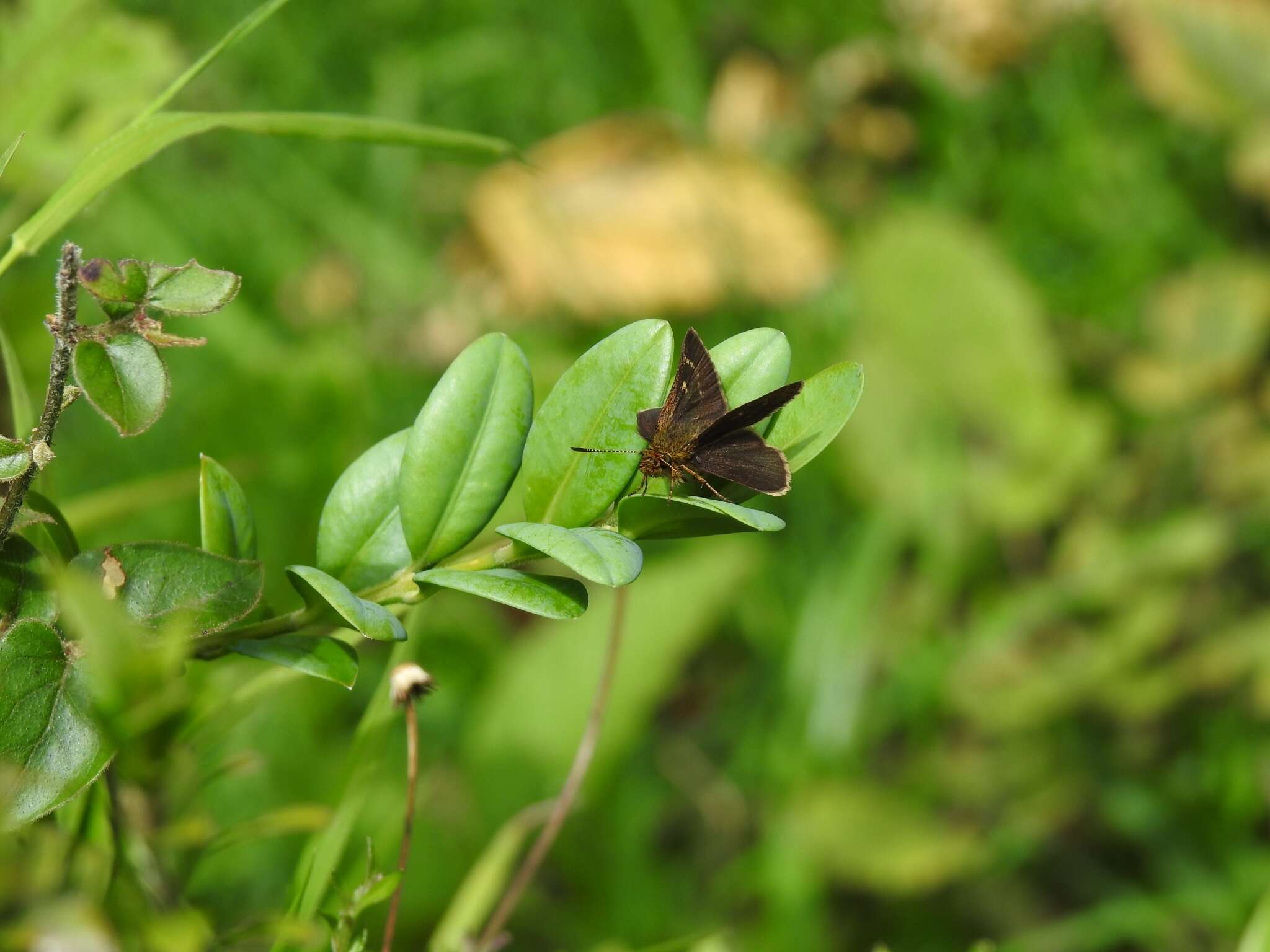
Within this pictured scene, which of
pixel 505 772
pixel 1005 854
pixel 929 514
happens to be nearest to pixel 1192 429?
pixel 929 514

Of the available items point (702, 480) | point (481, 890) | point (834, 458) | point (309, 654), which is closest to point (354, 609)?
point (309, 654)

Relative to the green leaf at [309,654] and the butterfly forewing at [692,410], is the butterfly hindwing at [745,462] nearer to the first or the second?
the butterfly forewing at [692,410]

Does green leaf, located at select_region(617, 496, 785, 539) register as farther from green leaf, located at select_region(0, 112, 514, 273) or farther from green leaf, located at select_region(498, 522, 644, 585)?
green leaf, located at select_region(0, 112, 514, 273)

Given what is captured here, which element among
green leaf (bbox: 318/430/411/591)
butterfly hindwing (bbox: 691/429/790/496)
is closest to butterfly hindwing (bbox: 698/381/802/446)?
→ butterfly hindwing (bbox: 691/429/790/496)

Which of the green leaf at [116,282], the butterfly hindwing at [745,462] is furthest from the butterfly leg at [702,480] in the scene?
the green leaf at [116,282]

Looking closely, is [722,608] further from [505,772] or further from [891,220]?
[891,220]
